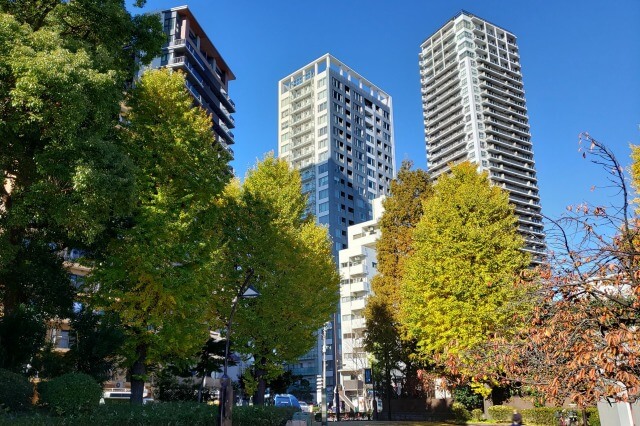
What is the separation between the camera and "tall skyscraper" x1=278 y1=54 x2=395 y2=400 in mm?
89375

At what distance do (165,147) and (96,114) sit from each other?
4761 millimetres

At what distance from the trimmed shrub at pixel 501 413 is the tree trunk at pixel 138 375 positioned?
1751 cm

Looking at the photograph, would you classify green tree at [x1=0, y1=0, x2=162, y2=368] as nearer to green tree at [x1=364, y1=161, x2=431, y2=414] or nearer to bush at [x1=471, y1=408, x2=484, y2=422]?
green tree at [x1=364, y1=161, x2=431, y2=414]

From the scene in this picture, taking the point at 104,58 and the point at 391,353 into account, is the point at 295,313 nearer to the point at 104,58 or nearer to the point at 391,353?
the point at 391,353

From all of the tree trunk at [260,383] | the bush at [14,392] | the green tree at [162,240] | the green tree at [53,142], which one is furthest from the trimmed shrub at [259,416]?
the green tree at [53,142]

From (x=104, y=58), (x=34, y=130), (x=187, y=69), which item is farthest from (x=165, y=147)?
(x=187, y=69)

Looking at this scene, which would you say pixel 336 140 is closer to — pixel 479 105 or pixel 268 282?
pixel 479 105

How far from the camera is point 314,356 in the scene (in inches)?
3059

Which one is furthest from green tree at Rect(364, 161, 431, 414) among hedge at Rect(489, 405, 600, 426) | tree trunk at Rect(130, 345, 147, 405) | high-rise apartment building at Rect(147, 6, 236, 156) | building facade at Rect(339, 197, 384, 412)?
building facade at Rect(339, 197, 384, 412)

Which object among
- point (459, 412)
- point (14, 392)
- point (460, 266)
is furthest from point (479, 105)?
point (14, 392)

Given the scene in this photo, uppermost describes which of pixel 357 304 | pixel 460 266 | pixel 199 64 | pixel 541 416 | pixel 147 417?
pixel 199 64

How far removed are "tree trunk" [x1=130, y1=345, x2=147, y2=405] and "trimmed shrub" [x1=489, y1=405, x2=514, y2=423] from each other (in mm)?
17515

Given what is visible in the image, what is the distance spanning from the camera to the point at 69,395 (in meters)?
11.1

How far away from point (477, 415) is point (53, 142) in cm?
2495
